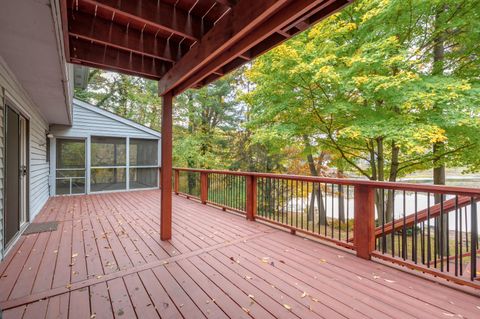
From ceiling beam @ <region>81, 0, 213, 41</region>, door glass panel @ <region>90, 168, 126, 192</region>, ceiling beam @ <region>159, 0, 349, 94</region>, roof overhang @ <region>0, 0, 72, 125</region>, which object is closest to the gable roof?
door glass panel @ <region>90, 168, 126, 192</region>

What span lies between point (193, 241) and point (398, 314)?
249cm

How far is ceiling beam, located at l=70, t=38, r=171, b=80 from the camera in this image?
2.69 meters

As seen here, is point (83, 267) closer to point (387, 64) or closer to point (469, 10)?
point (387, 64)

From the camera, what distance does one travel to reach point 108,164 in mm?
7977

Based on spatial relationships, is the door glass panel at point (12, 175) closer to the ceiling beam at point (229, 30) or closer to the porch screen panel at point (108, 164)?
the ceiling beam at point (229, 30)

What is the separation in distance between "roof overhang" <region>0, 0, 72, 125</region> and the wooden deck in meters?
2.24

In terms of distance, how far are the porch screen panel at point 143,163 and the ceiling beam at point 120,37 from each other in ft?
20.8

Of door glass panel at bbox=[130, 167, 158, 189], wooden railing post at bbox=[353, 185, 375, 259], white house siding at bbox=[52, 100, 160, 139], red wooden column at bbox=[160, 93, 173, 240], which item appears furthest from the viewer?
door glass panel at bbox=[130, 167, 158, 189]

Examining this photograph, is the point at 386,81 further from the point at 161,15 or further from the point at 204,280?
the point at 204,280

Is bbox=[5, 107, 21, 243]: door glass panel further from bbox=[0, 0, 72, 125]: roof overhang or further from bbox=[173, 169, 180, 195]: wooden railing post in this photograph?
bbox=[173, 169, 180, 195]: wooden railing post

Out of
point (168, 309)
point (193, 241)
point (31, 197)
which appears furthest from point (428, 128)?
point (31, 197)

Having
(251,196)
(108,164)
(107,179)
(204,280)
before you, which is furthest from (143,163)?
(204,280)

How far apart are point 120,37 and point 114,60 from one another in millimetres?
605

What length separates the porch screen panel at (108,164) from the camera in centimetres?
775
